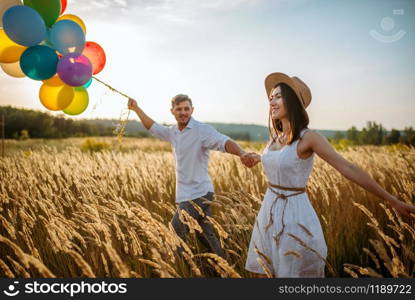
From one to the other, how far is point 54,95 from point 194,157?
62.2 inches

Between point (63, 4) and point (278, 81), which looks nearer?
point (278, 81)

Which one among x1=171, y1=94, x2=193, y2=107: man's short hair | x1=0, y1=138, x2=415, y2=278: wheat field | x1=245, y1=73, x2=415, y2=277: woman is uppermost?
x1=171, y1=94, x2=193, y2=107: man's short hair

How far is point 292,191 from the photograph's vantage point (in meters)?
1.80

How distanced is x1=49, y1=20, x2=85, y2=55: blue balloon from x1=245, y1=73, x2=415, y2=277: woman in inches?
78.6

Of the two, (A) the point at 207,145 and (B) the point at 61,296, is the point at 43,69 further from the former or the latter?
(B) the point at 61,296

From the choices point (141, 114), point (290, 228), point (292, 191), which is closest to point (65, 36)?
point (141, 114)

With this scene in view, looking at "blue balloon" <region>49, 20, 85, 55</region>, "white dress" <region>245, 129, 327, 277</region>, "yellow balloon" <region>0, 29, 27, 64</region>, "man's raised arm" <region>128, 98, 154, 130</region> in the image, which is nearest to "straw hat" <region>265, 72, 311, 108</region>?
"white dress" <region>245, 129, 327, 277</region>

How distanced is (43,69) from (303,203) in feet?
8.10

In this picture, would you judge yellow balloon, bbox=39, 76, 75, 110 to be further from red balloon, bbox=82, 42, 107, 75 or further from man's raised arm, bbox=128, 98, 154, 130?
man's raised arm, bbox=128, 98, 154, 130

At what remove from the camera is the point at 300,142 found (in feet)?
5.72

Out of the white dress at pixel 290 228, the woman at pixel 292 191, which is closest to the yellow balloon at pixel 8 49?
the woman at pixel 292 191

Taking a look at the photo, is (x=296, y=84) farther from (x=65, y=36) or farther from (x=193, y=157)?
(x=65, y=36)

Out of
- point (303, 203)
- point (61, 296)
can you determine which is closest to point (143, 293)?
point (61, 296)

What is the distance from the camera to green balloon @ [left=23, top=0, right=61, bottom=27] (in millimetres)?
2800
